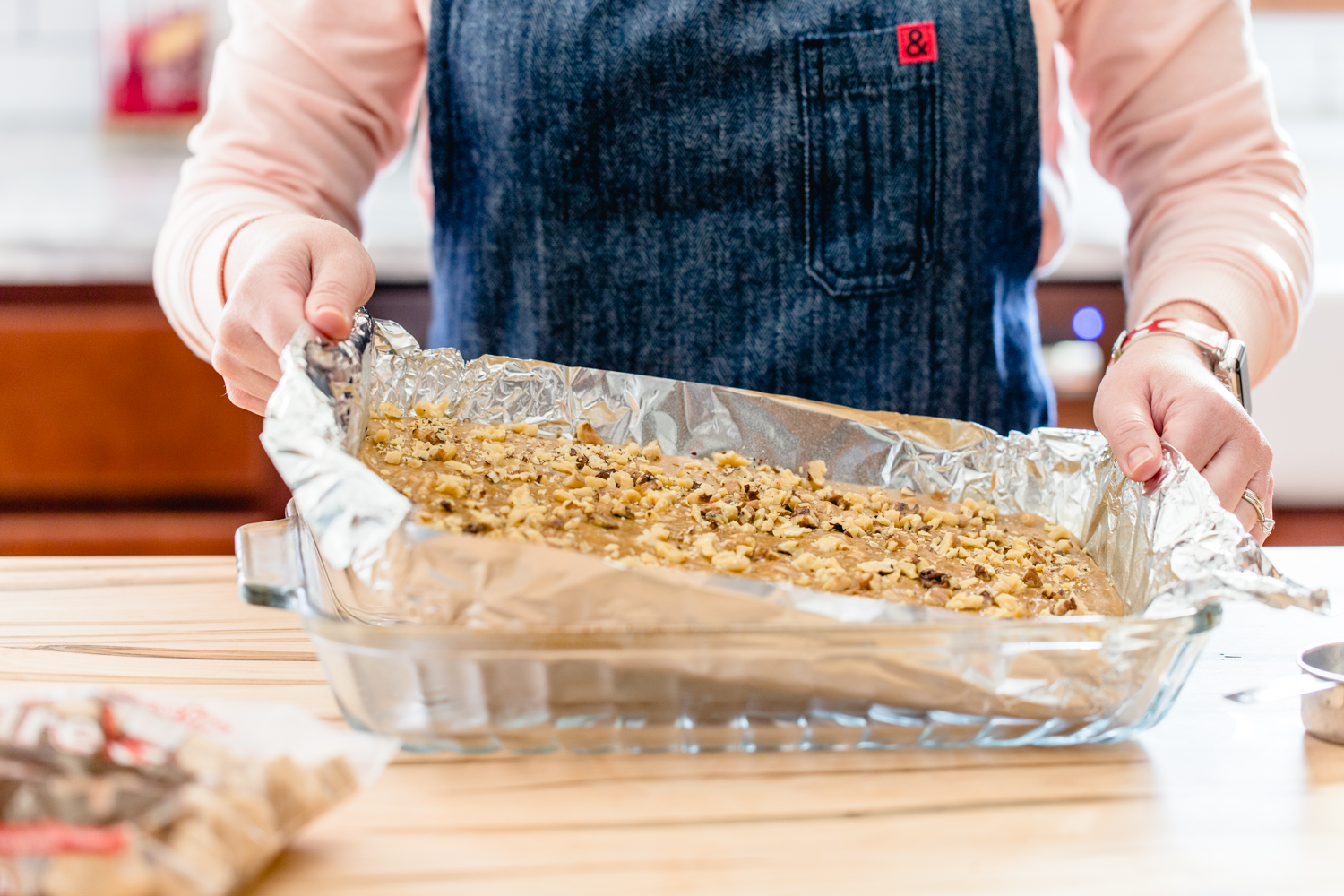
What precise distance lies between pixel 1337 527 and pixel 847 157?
1217 millimetres

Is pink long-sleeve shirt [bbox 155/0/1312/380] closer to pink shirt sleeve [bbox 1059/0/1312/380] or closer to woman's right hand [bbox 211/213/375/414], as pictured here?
pink shirt sleeve [bbox 1059/0/1312/380]

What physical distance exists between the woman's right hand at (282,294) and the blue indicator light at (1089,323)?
109 cm

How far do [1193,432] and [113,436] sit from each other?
1346 millimetres

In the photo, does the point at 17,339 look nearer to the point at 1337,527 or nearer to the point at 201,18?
the point at 201,18

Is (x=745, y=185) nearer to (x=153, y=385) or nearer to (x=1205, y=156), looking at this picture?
(x=1205, y=156)

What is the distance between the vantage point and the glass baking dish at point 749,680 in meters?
0.46

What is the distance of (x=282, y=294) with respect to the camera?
0.68 meters

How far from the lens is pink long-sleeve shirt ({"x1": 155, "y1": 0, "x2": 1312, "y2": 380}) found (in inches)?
34.5

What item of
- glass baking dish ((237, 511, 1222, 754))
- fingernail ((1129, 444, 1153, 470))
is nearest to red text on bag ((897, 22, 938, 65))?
fingernail ((1129, 444, 1153, 470))

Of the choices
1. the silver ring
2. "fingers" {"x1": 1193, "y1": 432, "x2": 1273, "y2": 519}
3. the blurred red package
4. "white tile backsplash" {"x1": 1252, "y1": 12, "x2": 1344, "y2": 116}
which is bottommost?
the silver ring

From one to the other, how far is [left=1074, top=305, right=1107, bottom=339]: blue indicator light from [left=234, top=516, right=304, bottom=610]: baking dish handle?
1.23 m

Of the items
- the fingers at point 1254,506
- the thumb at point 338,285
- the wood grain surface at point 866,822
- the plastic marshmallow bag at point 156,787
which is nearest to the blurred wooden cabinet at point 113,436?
the thumb at point 338,285

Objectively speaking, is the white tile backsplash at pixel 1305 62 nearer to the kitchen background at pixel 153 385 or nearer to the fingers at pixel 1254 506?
the kitchen background at pixel 153 385

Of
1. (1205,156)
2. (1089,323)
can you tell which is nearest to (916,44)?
(1205,156)
